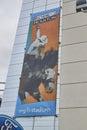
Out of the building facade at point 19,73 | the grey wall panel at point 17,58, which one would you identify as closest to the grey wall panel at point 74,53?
the building facade at point 19,73

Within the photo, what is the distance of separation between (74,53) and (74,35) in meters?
0.39

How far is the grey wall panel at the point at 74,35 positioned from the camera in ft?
12.4

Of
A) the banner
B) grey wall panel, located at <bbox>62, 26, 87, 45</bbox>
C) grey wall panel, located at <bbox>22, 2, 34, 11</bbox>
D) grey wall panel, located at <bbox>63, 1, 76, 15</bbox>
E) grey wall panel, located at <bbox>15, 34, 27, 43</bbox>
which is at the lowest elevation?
the banner

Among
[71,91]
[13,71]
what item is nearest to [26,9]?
[13,71]

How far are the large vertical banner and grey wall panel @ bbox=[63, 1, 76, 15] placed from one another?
3.32 meters

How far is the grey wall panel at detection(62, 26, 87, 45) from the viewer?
3.77 meters

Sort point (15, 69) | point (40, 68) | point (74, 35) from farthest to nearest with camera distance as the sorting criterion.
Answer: point (15, 69) < point (40, 68) < point (74, 35)

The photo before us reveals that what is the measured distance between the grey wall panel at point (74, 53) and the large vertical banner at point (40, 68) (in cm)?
A: 355

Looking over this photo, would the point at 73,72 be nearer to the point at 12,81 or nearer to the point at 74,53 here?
the point at 74,53

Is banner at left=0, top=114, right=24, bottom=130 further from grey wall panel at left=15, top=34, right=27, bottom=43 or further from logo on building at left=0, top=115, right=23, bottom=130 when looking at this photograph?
grey wall panel at left=15, top=34, right=27, bottom=43

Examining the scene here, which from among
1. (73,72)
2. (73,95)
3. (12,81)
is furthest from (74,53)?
(12,81)

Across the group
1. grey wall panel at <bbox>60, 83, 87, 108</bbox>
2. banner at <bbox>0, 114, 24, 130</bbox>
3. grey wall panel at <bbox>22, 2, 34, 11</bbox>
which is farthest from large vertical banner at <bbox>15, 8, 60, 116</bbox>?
banner at <bbox>0, 114, 24, 130</bbox>

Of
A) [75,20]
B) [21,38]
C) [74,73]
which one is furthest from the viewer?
[21,38]

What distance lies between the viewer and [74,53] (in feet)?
12.0
